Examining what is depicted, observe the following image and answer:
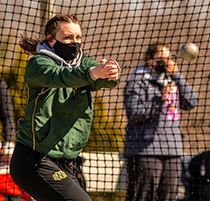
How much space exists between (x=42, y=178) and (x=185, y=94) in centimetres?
195

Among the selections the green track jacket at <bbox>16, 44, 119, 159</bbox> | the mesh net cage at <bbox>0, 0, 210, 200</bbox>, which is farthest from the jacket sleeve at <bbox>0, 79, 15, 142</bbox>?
the green track jacket at <bbox>16, 44, 119, 159</bbox>

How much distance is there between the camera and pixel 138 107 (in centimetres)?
343

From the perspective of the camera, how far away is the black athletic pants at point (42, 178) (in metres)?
2.02

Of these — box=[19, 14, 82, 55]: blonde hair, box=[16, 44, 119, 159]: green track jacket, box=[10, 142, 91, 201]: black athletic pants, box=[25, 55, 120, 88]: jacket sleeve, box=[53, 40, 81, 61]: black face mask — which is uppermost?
box=[19, 14, 82, 55]: blonde hair

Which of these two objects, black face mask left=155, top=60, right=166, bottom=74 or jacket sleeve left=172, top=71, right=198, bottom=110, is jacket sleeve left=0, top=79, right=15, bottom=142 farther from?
jacket sleeve left=172, top=71, right=198, bottom=110

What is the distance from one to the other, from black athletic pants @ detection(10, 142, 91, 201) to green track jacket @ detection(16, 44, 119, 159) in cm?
5

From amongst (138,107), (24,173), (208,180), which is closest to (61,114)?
(24,173)

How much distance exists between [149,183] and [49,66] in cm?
182

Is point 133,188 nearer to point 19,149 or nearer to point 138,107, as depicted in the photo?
point 138,107

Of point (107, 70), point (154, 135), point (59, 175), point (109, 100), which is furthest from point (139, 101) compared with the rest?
point (107, 70)

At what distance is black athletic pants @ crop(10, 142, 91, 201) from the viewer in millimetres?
2021

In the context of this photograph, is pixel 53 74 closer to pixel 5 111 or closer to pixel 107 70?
pixel 107 70

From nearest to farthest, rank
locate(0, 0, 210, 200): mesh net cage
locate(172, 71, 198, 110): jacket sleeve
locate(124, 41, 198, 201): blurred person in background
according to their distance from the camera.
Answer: locate(124, 41, 198, 201): blurred person in background
locate(172, 71, 198, 110): jacket sleeve
locate(0, 0, 210, 200): mesh net cage

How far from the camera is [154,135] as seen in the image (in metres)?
3.40
